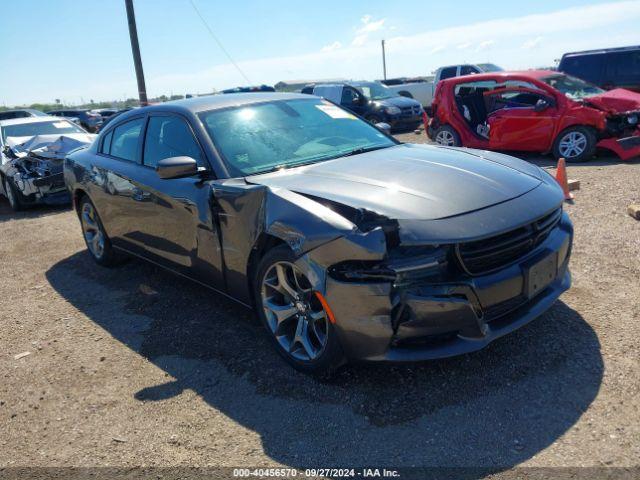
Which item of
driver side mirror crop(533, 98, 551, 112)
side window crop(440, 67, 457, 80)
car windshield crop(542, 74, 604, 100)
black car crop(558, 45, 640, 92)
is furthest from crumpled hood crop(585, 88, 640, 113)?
side window crop(440, 67, 457, 80)

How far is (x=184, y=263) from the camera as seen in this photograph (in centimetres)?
399

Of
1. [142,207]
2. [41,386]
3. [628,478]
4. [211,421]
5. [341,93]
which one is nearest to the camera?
[628,478]

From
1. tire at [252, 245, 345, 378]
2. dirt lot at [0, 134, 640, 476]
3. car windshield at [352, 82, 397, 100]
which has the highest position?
car windshield at [352, 82, 397, 100]

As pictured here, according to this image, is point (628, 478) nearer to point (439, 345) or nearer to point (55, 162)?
point (439, 345)

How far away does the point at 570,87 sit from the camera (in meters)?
9.41

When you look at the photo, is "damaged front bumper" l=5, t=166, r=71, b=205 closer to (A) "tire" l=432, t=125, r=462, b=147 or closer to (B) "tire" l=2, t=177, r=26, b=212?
(B) "tire" l=2, t=177, r=26, b=212

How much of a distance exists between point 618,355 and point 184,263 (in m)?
2.98

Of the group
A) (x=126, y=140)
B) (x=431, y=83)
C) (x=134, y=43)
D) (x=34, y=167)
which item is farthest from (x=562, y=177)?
(x=431, y=83)

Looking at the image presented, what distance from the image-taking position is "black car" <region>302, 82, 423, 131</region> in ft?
51.9

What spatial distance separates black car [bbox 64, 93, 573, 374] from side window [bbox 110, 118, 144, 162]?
0.14 metres

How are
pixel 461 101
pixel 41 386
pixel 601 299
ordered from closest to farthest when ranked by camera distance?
pixel 41 386 < pixel 601 299 < pixel 461 101

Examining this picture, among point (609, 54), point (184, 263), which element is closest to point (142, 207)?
point (184, 263)

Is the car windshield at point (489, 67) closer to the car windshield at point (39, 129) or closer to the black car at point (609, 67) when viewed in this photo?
the black car at point (609, 67)

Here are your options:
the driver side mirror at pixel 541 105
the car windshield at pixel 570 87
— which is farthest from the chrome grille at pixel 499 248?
the car windshield at pixel 570 87
